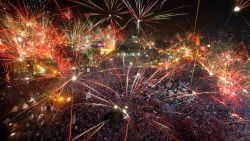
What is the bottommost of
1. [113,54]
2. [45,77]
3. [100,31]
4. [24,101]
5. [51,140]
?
[51,140]

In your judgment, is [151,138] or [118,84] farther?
[118,84]

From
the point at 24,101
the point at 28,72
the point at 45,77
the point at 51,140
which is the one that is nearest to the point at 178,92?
the point at 51,140

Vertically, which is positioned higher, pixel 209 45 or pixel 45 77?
pixel 209 45

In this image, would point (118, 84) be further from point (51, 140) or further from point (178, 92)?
point (51, 140)

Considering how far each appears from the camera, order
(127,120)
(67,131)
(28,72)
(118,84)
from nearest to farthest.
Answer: (67,131), (127,120), (118,84), (28,72)

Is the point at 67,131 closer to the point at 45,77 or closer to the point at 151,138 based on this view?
the point at 151,138

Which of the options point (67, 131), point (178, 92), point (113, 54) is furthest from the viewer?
point (113, 54)

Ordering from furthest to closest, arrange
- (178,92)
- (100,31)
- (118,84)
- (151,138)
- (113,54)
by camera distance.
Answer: (100,31) → (113,54) → (118,84) → (178,92) → (151,138)

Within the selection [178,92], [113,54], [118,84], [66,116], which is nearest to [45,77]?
[118,84]

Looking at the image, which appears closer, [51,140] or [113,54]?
[51,140]
